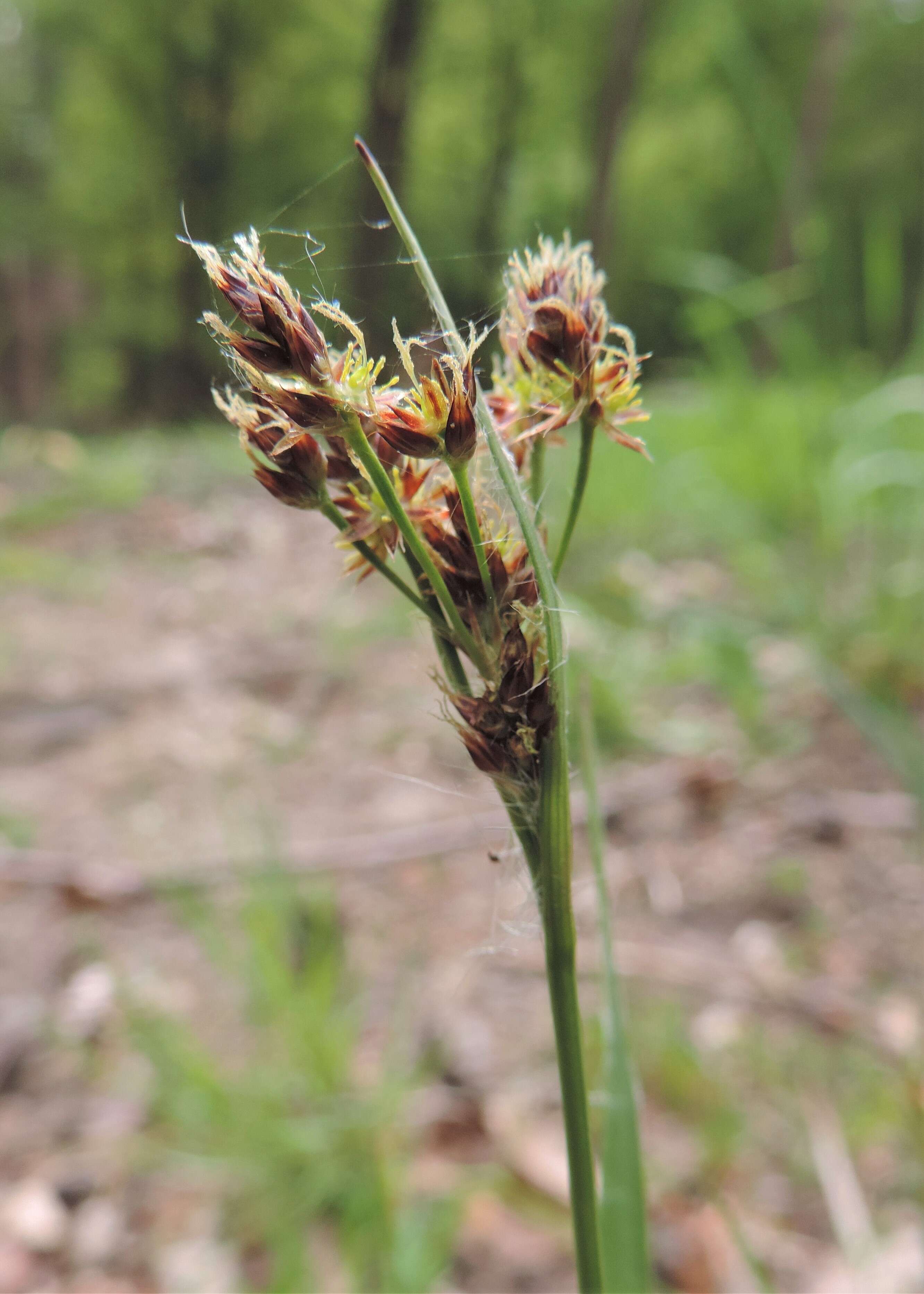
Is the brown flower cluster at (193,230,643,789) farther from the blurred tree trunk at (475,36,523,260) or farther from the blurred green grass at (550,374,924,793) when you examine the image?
the blurred tree trunk at (475,36,523,260)

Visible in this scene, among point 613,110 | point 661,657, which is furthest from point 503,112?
point 661,657

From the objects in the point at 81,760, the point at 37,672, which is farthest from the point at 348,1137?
the point at 37,672

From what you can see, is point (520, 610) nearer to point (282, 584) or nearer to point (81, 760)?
point (81, 760)

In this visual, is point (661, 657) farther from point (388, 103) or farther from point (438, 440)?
point (388, 103)

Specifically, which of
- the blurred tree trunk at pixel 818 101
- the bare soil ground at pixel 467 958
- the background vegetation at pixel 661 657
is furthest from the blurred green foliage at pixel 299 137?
the bare soil ground at pixel 467 958

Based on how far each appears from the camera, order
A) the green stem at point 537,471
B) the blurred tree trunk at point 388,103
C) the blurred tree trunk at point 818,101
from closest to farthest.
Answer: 1. the green stem at point 537,471
2. the blurred tree trunk at point 818,101
3. the blurred tree trunk at point 388,103

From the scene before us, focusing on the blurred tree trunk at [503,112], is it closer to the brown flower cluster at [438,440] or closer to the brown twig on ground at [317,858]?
the brown twig on ground at [317,858]
